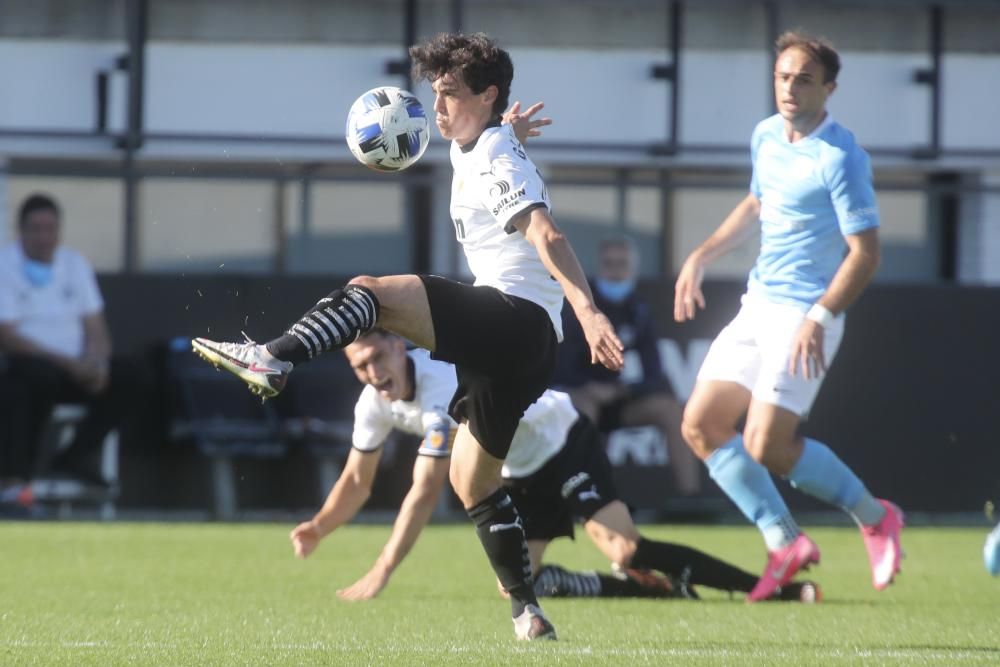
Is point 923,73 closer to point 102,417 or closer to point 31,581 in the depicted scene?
point 102,417

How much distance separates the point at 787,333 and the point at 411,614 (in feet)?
6.11

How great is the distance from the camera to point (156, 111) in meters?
13.4

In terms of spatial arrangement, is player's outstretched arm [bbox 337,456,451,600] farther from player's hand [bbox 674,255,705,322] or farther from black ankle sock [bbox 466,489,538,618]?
player's hand [bbox 674,255,705,322]

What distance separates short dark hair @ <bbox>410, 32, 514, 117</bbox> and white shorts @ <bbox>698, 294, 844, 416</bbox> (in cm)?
186

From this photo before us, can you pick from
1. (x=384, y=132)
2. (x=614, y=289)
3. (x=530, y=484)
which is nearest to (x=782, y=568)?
(x=530, y=484)

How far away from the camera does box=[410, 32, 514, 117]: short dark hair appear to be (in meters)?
5.73

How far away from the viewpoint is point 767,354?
7191mm

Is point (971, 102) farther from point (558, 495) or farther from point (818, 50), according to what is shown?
point (558, 495)

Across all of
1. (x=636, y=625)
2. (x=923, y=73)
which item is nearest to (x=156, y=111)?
(x=923, y=73)

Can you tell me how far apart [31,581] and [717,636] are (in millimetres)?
3275

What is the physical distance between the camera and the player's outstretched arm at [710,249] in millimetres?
7242

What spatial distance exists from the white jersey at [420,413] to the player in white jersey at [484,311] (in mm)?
1119

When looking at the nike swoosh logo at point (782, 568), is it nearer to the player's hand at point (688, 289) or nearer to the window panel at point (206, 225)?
the player's hand at point (688, 289)

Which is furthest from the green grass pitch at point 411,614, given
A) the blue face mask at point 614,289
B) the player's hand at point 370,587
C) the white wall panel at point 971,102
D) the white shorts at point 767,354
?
the white wall panel at point 971,102
